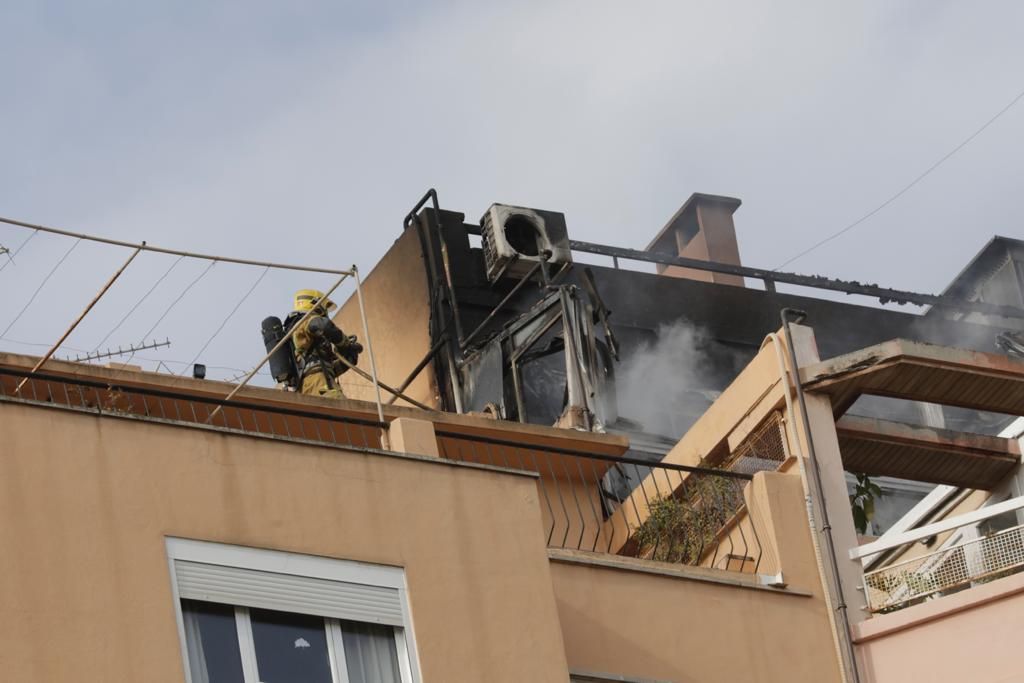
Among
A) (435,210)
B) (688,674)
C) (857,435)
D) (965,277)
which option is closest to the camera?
(688,674)

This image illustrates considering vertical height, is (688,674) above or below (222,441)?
below

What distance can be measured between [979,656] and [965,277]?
15.5 meters

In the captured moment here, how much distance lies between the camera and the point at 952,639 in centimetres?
1639

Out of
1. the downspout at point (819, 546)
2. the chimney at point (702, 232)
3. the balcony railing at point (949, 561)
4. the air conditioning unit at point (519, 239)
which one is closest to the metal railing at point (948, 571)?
the balcony railing at point (949, 561)

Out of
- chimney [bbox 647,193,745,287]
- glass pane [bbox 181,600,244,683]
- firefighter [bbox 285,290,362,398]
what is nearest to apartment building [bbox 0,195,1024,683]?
glass pane [bbox 181,600,244,683]

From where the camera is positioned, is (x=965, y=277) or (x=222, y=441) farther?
(x=965, y=277)

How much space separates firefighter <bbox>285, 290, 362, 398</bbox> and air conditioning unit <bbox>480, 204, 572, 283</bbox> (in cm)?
416

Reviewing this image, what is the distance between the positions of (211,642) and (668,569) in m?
4.74

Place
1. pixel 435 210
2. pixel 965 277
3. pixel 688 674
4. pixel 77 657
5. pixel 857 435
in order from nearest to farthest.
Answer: pixel 77 657 → pixel 688 674 → pixel 857 435 → pixel 435 210 → pixel 965 277

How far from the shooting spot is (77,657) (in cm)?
1213

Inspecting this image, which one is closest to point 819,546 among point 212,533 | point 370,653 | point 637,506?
point 637,506

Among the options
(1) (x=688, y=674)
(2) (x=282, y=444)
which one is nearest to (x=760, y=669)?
(1) (x=688, y=674)

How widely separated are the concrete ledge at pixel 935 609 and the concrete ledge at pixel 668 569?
54cm

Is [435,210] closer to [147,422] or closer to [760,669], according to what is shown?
[760,669]
